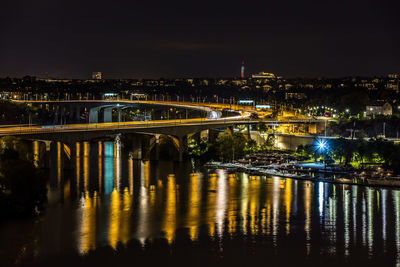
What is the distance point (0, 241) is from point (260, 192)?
10694mm

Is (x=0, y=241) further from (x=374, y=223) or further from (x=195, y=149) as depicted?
(x=195, y=149)

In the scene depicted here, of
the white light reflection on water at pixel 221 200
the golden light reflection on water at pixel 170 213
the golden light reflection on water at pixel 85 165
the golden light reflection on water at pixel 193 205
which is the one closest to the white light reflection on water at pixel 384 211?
the white light reflection on water at pixel 221 200

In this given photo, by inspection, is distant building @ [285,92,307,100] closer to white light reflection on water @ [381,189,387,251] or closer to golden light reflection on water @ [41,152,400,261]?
golden light reflection on water @ [41,152,400,261]

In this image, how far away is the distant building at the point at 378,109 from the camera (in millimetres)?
46312

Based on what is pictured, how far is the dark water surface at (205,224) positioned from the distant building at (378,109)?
21.8 m

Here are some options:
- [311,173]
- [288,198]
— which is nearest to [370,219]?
[288,198]

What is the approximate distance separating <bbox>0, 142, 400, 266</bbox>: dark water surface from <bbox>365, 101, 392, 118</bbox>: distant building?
21.8 meters

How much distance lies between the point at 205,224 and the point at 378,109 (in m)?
31.2

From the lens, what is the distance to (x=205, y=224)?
19.0 m

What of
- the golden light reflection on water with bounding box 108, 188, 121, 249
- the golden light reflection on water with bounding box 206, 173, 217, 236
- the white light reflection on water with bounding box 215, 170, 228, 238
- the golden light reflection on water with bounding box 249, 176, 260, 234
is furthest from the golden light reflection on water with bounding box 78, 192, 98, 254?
the golden light reflection on water with bounding box 249, 176, 260, 234

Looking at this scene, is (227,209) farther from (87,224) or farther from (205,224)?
(87,224)

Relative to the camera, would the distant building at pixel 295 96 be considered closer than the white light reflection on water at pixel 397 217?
No

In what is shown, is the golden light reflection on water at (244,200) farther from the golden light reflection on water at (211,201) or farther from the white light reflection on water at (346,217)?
the white light reflection on water at (346,217)

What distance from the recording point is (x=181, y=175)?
96.0 feet
